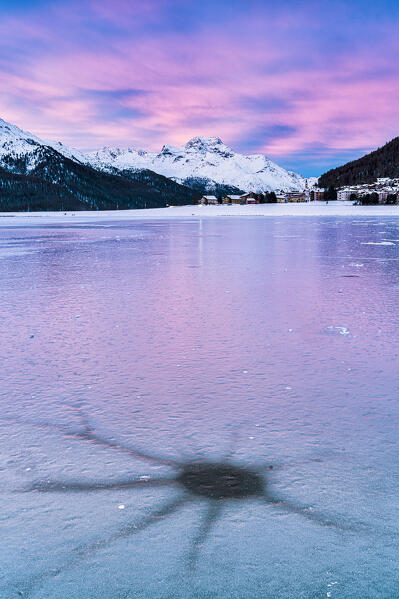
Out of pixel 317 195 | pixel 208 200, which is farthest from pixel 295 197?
pixel 208 200

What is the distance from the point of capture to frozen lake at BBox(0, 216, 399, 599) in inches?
96.3

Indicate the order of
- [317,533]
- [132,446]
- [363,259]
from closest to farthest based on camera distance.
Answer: [317,533] < [132,446] < [363,259]

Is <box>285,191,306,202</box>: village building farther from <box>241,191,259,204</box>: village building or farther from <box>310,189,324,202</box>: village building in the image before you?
<box>241,191,259,204</box>: village building

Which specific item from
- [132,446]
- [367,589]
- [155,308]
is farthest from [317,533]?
[155,308]

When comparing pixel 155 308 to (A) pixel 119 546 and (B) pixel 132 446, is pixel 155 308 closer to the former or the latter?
(B) pixel 132 446

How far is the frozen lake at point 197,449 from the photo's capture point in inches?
96.3

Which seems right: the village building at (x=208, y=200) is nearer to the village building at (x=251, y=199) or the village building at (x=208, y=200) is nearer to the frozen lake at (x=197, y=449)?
the village building at (x=251, y=199)

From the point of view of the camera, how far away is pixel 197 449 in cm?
363

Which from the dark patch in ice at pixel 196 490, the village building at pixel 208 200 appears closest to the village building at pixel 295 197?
the village building at pixel 208 200

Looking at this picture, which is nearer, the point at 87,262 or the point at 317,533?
the point at 317,533

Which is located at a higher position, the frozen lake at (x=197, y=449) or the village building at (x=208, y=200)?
the village building at (x=208, y=200)

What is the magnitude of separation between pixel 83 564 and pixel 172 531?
469mm

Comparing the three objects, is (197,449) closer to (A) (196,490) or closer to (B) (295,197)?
(A) (196,490)

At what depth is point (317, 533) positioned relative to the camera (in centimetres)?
268
